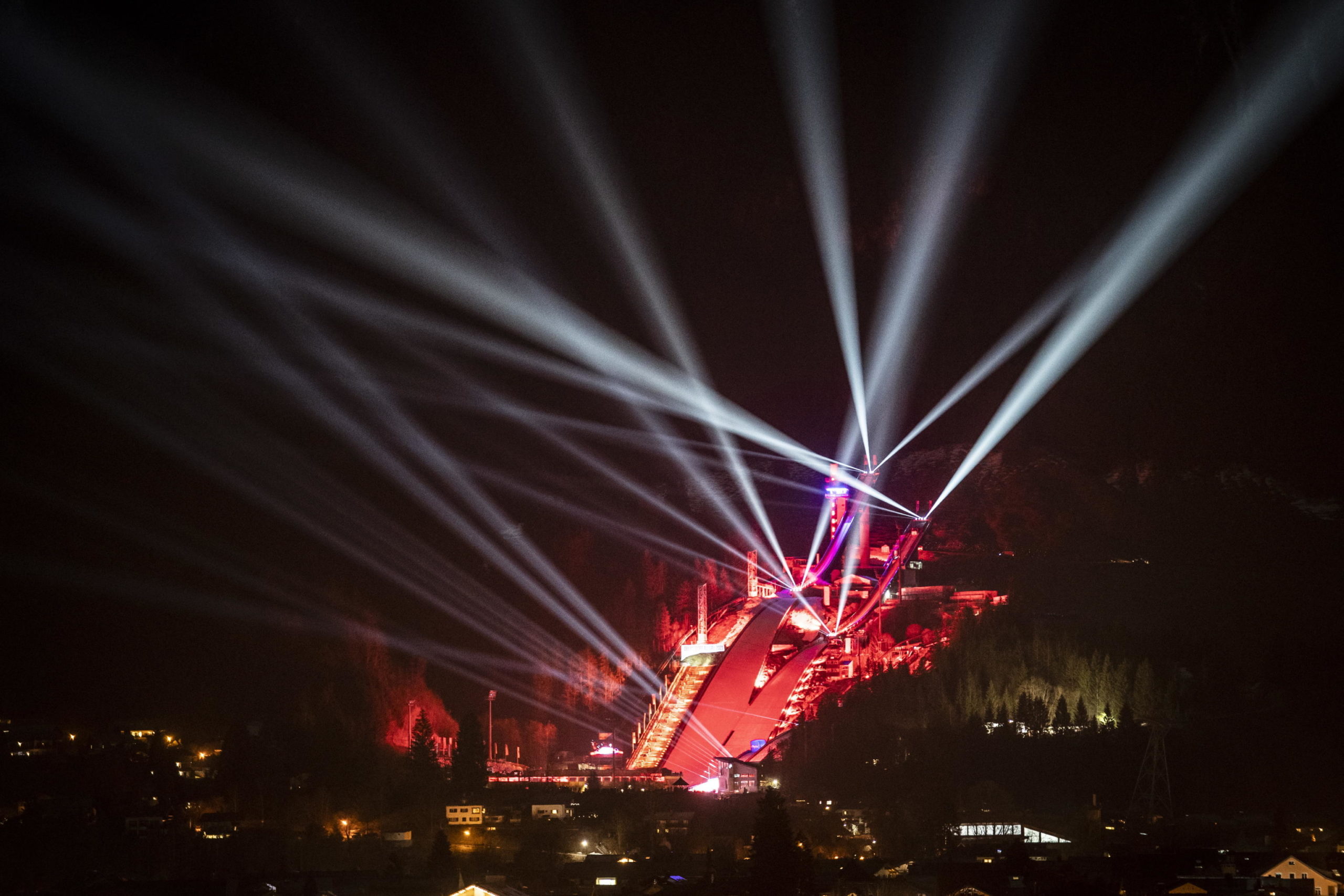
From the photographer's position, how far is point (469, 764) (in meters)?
34.8

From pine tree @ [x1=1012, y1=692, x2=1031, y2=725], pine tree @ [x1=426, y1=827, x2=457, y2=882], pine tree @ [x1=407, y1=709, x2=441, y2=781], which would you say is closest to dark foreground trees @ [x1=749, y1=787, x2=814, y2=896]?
Result: pine tree @ [x1=426, y1=827, x2=457, y2=882]

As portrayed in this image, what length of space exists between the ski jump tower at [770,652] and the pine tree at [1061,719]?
7626 mm

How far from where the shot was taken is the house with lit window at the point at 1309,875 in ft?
74.3

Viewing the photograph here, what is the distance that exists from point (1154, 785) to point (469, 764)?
53.1 ft

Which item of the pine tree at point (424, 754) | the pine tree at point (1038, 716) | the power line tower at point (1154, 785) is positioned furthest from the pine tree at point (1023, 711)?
the pine tree at point (424, 754)

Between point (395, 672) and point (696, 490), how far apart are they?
17.2 metres

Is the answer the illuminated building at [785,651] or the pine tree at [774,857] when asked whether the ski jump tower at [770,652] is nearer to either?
the illuminated building at [785,651]

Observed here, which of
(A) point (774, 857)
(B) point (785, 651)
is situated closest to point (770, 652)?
(B) point (785, 651)

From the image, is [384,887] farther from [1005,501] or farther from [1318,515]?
[1318,515]

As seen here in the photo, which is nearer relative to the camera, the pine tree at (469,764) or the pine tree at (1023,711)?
the pine tree at (1023,711)

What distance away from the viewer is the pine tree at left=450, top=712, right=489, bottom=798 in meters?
34.1

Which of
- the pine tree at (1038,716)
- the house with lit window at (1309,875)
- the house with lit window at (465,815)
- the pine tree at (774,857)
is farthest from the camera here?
the pine tree at (1038,716)

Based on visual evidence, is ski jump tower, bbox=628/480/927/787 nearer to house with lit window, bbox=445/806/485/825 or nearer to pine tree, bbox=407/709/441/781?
pine tree, bbox=407/709/441/781

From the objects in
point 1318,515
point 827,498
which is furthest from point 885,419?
point 1318,515
